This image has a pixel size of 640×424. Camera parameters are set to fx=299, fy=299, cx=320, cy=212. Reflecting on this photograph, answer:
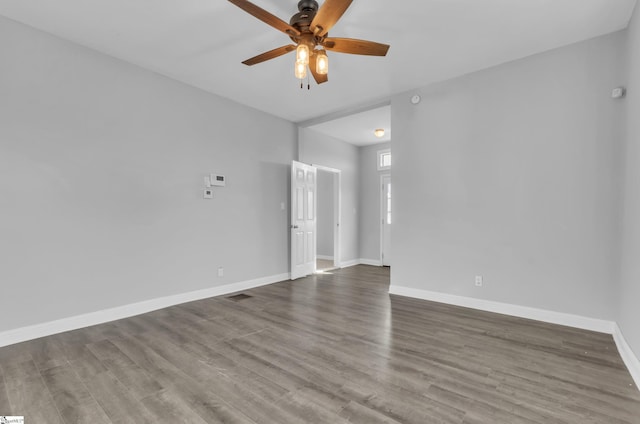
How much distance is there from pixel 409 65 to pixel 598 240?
277 centimetres

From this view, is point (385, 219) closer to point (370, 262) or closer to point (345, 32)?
point (370, 262)

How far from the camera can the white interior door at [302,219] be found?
550 cm

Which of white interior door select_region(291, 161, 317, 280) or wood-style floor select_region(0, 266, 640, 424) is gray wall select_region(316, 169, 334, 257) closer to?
white interior door select_region(291, 161, 317, 280)

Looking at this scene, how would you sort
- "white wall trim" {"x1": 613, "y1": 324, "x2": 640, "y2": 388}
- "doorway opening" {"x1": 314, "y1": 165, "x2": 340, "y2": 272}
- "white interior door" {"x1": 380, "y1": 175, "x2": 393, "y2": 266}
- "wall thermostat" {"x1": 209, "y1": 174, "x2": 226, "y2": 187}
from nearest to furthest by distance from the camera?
1. "white wall trim" {"x1": 613, "y1": 324, "x2": 640, "y2": 388}
2. "wall thermostat" {"x1": 209, "y1": 174, "x2": 226, "y2": 187}
3. "white interior door" {"x1": 380, "y1": 175, "x2": 393, "y2": 266}
4. "doorway opening" {"x1": 314, "y1": 165, "x2": 340, "y2": 272}

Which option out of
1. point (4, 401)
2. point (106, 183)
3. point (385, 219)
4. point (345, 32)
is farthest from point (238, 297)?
point (385, 219)

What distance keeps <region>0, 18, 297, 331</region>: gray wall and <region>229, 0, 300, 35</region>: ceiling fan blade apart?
2354mm

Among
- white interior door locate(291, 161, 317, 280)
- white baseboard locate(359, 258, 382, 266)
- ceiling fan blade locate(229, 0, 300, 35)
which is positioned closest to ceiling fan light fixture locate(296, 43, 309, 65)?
ceiling fan blade locate(229, 0, 300, 35)

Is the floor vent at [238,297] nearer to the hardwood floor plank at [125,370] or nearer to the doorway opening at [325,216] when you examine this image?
the hardwood floor plank at [125,370]

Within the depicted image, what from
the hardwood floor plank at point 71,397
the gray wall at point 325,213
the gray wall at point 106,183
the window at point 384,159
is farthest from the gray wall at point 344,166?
the hardwood floor plank at point 71,397

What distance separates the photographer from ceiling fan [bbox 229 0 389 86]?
206 centimetres

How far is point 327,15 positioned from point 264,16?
1.47 feet

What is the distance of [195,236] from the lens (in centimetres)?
422

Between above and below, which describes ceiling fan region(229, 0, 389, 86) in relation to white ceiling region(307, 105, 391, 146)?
below

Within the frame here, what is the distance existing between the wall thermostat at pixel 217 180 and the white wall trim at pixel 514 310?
3.01m
